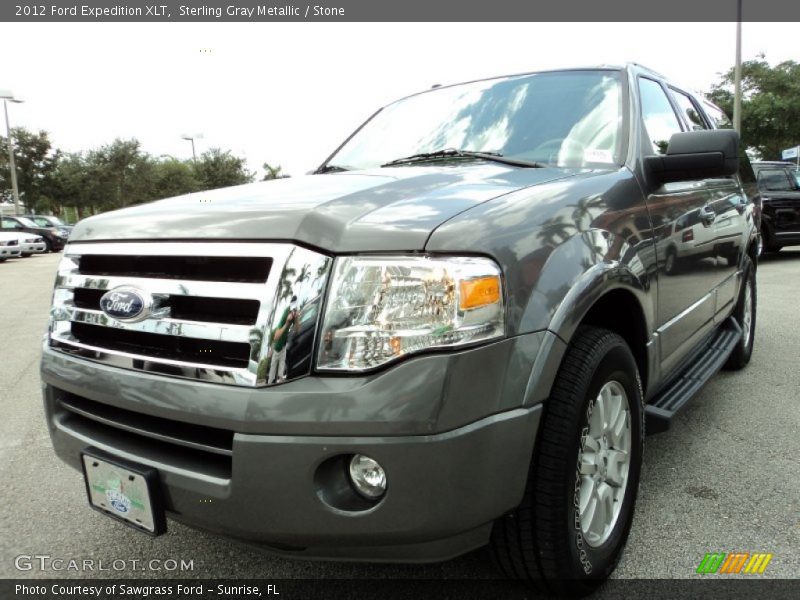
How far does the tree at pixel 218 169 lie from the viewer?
4345 cm

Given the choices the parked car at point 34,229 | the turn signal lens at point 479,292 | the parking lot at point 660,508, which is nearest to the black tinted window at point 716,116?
the parking lot at point 660,508

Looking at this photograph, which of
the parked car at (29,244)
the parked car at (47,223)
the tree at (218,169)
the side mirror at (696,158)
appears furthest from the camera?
the tree at (218,169)

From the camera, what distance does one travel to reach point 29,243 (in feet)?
67.9

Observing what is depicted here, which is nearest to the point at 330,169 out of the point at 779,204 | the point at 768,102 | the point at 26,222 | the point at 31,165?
the point at 779,204

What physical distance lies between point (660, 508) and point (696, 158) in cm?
136

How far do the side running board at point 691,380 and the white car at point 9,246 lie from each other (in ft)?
66.6

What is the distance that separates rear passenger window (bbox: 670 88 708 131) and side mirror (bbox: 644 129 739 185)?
1.14 meters

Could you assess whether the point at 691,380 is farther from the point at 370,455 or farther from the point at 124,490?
the point at 124,490

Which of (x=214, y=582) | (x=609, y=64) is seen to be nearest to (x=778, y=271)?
(x=609, y=64)

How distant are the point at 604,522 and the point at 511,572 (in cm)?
42

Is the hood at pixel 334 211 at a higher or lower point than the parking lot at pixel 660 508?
higher

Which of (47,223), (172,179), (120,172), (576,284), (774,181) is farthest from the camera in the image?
(172,179)

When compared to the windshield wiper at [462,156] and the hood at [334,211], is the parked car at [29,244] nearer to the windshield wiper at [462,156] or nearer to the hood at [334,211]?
the windshield wiper at [462,156]

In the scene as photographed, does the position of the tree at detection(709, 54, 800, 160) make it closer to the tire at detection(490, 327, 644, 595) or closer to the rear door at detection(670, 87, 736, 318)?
the rear door at detection(670, 87, 736, 318)
